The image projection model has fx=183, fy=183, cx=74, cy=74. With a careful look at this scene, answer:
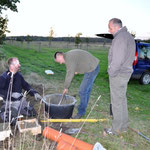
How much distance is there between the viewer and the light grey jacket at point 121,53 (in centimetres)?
311

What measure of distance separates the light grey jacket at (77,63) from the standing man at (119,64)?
769 millimetres

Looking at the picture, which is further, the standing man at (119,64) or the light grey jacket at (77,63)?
the light grey jacket at (77,63)

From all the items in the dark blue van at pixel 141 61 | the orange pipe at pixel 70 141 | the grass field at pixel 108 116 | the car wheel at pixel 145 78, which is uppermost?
the dark blue van at pixel 141 61

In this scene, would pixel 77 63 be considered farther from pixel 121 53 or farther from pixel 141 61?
pixel 141 61

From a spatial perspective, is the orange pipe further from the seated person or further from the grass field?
the seated person

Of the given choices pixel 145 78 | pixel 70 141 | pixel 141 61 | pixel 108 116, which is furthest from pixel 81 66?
pixel 145 78

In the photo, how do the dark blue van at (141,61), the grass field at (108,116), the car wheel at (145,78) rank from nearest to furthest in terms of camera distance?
the grass field at (108,116)
the dark blue van at (141,61)
the car wheel at (145,78)

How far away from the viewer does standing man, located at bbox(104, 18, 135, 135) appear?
313 cm

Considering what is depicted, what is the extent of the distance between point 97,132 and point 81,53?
1.71 m

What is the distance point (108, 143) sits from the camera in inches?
134

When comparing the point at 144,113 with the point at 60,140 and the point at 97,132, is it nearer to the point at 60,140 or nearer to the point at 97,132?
the point at 97,132

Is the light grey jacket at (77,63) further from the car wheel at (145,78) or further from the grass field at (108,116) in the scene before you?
the car wheel at (145,78)

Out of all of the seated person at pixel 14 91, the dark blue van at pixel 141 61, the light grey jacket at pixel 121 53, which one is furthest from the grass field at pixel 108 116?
the light grey jacket at pixel 121 53

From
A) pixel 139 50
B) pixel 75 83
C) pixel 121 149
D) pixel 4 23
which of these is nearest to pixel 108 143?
pixel 121 149
